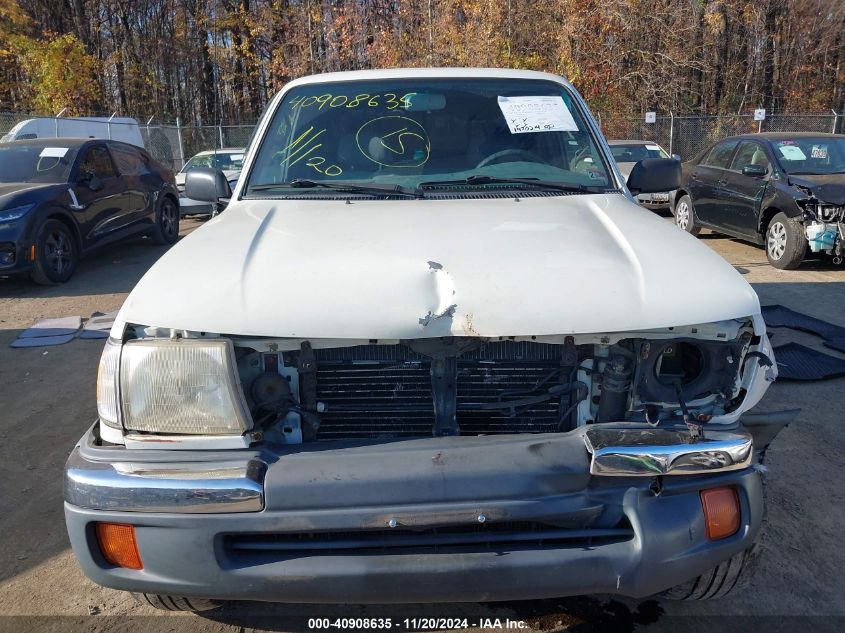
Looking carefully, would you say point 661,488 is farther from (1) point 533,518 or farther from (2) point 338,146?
(2) point 338,146

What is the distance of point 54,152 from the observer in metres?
9.03

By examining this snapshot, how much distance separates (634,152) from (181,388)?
43.5ft

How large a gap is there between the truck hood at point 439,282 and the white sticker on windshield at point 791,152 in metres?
7.24

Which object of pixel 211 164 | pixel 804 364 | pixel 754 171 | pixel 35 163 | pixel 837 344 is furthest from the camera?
pixel 211 164

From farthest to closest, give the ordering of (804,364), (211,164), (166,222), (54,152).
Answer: (211,164) → (166,222) → (54,152) → (804,364)

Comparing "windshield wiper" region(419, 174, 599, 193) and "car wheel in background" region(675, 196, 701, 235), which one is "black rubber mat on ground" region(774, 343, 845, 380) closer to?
"windshield wiper" region(419, 174, 599, 193)

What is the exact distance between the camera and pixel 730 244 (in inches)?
408

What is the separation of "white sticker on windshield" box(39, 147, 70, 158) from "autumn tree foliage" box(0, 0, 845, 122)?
1390 cm

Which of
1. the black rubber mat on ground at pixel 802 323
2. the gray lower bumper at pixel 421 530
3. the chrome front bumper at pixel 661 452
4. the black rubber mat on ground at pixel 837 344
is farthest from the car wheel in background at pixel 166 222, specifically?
the chrome front bumper at pixel 661 452

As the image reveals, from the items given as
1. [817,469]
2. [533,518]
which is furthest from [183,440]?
[817,469]

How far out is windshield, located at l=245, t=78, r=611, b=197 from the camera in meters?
3.30

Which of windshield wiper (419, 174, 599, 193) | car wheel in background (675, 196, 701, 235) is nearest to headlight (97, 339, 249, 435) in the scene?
windshield wiper (419, 174, 599, 193)

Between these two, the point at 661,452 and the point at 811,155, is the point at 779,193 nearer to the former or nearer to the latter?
the point at 811,155

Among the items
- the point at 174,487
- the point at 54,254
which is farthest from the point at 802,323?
the point at 54,254
